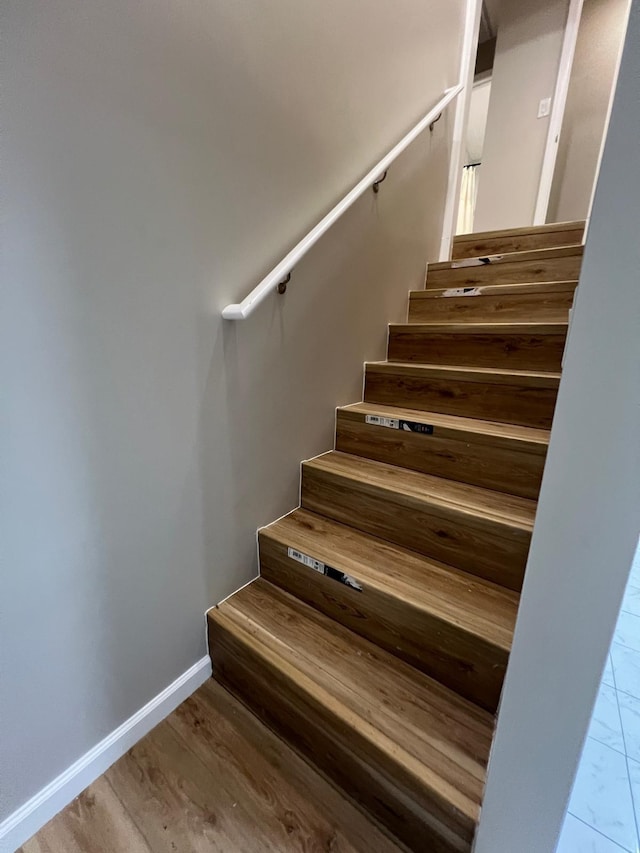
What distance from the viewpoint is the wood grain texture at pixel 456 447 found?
4.21ft

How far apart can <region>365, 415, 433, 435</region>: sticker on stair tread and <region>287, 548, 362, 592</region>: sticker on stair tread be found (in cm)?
64

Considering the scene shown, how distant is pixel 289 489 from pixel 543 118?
3.63 metres

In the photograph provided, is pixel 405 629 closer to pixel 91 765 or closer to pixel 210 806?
pixel 210 806

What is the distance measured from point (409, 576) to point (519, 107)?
12.8ft

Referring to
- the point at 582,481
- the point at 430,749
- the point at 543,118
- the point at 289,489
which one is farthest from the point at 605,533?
the point at 543,118

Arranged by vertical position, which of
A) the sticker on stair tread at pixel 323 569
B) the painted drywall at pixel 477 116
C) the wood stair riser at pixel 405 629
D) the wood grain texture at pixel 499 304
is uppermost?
the painted drywall at pixel 477 116

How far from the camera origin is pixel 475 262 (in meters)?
2.15

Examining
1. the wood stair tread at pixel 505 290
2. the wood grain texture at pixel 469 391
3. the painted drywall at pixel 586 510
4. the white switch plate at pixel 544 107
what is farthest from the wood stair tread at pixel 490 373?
the white switch plate at pixel 544 107

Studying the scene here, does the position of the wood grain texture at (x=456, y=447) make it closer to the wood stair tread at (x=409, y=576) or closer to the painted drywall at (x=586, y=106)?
the wood stair tread at (x=409, y=576)

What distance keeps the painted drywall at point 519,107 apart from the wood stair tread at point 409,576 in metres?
3.26

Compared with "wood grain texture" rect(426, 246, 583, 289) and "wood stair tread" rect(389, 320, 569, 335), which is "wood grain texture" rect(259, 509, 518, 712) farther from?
"wood grain texture" rect(426, 246, 583, 289)

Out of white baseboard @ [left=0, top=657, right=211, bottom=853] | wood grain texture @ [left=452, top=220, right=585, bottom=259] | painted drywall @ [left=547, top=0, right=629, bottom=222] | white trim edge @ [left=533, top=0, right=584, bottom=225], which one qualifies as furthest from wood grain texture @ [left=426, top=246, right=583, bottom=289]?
white baseboard @ [left=0, top=657, right=211, bottom=853]

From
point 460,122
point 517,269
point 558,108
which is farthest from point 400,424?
point 558,108

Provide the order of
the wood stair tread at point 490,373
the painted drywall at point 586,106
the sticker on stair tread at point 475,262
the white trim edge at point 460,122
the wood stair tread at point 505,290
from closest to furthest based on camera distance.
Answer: the wood stair tread at point 490,373 < the wood stair tread at point 505,290 < the sticker on stair tread at point 475,262 < the white trim edge at point 460,122 < the painted drywall at point 586,106
